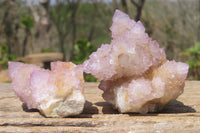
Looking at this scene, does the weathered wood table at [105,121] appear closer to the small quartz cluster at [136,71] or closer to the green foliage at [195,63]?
the small quartz cluster at [136,71]

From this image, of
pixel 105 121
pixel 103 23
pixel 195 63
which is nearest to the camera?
pixel 105 121

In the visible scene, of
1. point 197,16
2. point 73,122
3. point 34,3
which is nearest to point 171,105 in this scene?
point 73,122

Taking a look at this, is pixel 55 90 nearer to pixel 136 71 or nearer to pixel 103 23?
pixel 136 71

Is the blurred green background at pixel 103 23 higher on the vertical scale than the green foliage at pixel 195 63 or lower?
higher

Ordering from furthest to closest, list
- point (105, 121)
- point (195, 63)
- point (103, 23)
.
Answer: point (103, 23), point (195, 63), point (105, 121)

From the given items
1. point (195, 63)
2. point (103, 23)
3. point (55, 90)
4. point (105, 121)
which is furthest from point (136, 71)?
point (103, 23)

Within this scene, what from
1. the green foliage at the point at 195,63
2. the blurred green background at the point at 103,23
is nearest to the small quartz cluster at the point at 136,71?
the green foliage at the point at 195,63

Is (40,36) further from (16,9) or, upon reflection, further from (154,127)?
(154,127)
